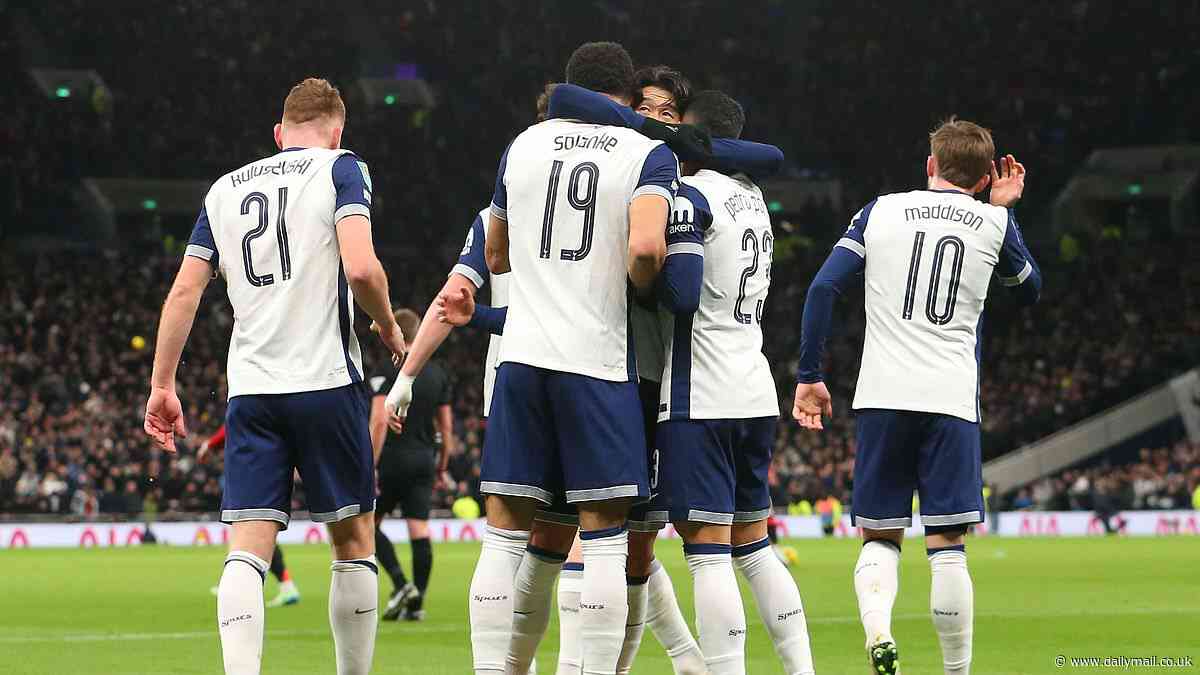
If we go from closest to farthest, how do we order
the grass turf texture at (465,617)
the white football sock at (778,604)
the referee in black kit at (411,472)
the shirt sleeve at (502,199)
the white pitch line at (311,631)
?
the shirt sleeve at (502,199) → the white football sock at (778,604) → the grass turf texture at (465,617) → the white pitch line at (311,631) → the referee in black kit at (411,472)

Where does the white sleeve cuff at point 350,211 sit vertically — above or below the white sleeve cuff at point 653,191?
below

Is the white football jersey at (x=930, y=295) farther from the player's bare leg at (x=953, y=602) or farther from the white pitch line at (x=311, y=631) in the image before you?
the white pitch line at (x=311, y=631)

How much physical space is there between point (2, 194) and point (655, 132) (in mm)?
38248

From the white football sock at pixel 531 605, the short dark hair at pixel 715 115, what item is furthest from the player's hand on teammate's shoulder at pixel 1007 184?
the white football sock at pixel 531 605

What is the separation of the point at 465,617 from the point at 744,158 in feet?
23.5

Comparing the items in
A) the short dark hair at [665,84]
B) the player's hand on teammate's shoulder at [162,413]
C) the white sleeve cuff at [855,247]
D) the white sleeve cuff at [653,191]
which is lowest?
Result: the player's hand on teammate's shoulder at [162,413]

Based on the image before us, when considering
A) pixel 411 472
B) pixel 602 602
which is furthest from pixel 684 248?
pixel 411 472

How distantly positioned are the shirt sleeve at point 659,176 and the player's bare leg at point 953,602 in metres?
2.15

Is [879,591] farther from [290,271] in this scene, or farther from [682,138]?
[290,271]

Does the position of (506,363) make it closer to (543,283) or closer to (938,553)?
(543,283)

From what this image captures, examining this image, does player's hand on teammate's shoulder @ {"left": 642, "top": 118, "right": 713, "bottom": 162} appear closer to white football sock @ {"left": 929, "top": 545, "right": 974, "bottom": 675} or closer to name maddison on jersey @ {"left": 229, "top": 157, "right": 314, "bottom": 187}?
name maddison on jersey @ {"left": 229, "top": 157, "right": 314, "bottom": 187}

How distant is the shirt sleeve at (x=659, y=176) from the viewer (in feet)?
20.3

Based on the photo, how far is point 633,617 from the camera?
7398mm

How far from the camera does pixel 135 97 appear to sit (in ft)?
141
